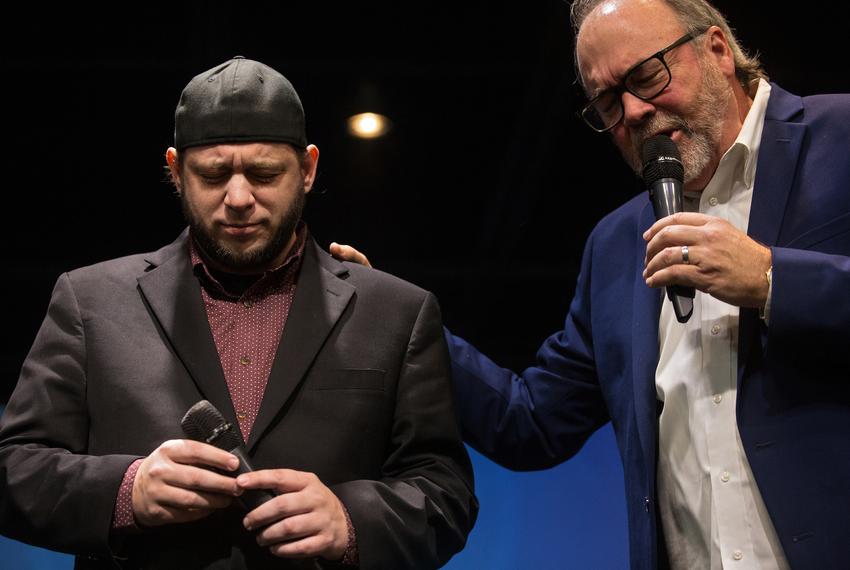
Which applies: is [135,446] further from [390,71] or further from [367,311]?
[390,71]

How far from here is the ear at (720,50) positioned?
6.73 ft

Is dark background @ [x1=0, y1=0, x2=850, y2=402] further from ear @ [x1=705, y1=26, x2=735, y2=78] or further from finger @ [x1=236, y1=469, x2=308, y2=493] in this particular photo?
finger @ [x1=236, y1=469, x2=308, y2=493]

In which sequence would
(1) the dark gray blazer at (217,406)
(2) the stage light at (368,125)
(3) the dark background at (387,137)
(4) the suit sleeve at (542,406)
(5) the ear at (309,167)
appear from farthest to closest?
(2) the stage light at (368,125) < (3) the dark background at (387,137) < (4) the suit sleeve at (542,406) < (5) the ear at (309,167) < (1) the dark gray blazer at (217,406)

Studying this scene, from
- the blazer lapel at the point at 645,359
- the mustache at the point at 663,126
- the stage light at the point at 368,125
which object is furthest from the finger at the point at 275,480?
the stage light at the point at 368,125

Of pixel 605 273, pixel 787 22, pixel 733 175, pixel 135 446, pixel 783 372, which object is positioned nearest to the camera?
pixel 135 446

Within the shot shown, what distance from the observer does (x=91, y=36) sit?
355 cm

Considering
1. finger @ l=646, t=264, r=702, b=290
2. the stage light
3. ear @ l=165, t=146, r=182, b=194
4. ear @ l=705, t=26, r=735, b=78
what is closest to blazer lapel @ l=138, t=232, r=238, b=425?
ear @ l=165, t=146, r=182, b=194

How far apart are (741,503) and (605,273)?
1.96ft

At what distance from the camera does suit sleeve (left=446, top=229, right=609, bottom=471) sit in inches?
88.6

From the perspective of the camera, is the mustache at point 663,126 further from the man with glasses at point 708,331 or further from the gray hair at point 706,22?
the gray hair at point 706,22

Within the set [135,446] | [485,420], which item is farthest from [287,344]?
[485,420]

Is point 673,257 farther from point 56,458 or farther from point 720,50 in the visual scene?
point 56,458

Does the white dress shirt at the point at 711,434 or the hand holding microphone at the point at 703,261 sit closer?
the hand holding microphone at the point at 703,261

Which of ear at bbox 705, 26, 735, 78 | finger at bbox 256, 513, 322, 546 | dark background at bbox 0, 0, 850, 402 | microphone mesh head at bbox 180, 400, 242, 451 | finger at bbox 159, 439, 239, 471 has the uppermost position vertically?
dark background at bbox 0, 0, 850, 402
